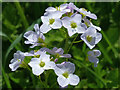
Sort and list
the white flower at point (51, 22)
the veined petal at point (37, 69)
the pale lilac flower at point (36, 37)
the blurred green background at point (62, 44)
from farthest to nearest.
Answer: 1. the blurred green background at point (62, 44)
2. the pale lilac flower at point (36, 37)
3. the white flower at point (51, 22)
4. the veined petal at point (37, 69)

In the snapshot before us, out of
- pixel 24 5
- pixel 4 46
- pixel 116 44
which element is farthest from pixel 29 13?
pixel 116 44

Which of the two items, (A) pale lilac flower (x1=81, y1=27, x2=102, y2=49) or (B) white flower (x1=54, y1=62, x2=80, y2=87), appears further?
(A) pale lilac flower (x1=81, y1=27, x2=102, y2=49)

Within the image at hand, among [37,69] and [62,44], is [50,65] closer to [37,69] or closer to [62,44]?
[37,69]

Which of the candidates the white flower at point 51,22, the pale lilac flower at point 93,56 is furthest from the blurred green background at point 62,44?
the white flower at point 51,22

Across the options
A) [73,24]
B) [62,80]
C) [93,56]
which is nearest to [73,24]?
[73,24]

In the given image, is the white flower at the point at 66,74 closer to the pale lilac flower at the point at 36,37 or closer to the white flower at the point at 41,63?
the white flower at the point at 41,63

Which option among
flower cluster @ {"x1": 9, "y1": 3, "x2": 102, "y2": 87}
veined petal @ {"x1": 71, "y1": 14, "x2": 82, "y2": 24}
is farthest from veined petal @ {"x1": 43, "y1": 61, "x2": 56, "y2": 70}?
veined petal @ {"x1": 71, "y1": 14, "x2": 82, "y2": 24}

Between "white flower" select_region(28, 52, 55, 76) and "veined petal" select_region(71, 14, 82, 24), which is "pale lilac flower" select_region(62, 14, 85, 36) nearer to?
"veined petal" select_region(71, 14, 82, 24)
